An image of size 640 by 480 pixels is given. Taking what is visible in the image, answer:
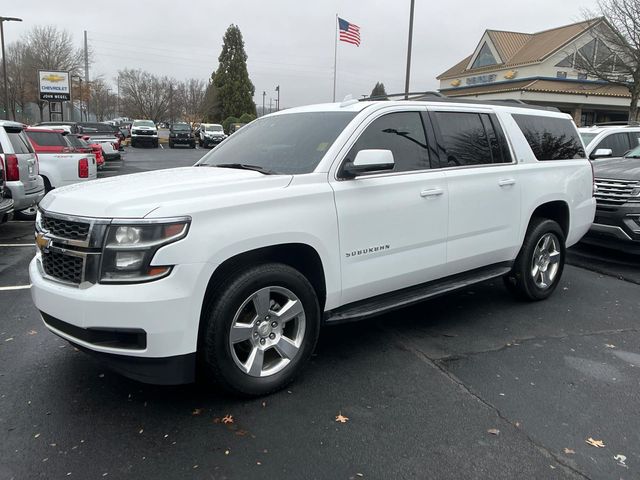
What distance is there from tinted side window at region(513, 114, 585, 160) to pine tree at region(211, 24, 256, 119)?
63200mm

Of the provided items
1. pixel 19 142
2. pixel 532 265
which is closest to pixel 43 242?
pixel 532 265

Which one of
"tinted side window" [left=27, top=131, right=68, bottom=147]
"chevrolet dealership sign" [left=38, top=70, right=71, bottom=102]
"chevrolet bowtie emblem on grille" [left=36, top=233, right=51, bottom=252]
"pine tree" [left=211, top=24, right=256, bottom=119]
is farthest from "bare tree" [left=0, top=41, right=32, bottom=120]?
"chevrolet bowtie emblem on grille" [left=36, top=233, right=51, bottom=252]

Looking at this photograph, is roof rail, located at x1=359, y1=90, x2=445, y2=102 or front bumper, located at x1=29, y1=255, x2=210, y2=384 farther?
roof rail, located at x1=359, y1=90, x2=445, y2=102

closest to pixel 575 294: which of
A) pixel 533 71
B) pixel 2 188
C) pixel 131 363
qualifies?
pixel 131 363

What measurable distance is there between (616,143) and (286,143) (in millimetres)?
9458

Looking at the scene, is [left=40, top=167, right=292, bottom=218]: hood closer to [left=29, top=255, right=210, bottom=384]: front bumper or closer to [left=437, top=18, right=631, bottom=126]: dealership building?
[left=29, top=255, right=210, bottom=384]: front bumper

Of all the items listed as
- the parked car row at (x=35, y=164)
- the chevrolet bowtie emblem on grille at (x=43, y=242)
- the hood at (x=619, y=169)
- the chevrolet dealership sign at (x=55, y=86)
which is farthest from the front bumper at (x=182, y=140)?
the chevrolet bowtie emblem on grille at (x=43, y=242)

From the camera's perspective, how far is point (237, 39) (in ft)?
222

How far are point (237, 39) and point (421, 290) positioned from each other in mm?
69318

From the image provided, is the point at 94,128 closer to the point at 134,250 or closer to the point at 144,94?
the point at 134,250

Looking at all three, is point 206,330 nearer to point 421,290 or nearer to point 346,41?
point 421,290

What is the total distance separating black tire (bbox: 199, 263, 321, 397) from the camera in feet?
10.2

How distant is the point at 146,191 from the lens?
317 cm

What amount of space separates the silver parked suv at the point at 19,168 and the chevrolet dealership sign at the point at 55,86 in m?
30.1
